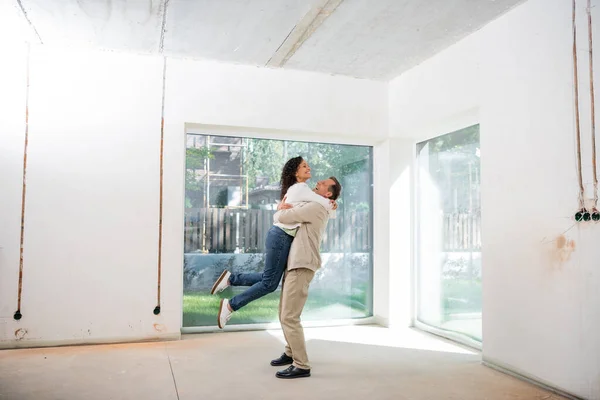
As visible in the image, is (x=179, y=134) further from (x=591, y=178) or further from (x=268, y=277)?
(x=591, y=178)

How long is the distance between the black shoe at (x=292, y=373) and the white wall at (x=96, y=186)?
59.1 inches

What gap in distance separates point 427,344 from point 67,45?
13.3 ft

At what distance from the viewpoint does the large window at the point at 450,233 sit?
4266 millimetres

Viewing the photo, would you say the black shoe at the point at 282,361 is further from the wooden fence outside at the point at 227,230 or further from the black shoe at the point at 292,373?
the wooden fence outside at the point at 227,230

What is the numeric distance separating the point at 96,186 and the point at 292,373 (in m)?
2.37

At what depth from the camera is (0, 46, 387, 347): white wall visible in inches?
162

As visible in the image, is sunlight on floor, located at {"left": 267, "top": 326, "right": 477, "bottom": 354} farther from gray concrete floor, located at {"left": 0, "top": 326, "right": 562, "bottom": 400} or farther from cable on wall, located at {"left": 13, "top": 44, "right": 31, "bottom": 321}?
cable on wall, located at {"left": 13, "top": 44, "right": 31, "bottom": 321}

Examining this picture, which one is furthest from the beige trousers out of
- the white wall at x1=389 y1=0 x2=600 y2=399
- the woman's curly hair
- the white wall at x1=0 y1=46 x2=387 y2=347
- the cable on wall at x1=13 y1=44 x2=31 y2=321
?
the cable on wall at x1=13 y1=44 x2=31 y2=321

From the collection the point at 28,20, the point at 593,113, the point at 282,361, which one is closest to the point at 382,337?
the point at 282,361

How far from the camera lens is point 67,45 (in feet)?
13.9

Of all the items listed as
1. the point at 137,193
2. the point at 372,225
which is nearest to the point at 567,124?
the point at 372,225

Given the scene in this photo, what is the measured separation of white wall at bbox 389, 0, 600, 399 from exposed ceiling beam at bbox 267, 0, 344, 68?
4.06 feet

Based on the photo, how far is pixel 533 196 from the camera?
325 cm

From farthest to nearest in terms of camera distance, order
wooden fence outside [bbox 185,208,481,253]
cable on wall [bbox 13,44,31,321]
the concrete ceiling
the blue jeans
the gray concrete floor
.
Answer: wooden fence outside [bbox 185,208,481,253]
cable on wall [bbox 13,44,31,321]
the concrete ceiling
the blue jeans
the gray concrete floor
